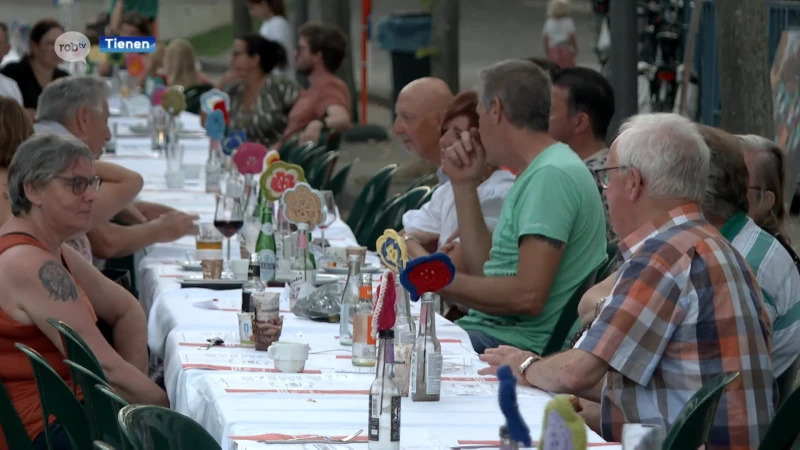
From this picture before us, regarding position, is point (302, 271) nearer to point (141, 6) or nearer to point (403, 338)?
point (403, 338)

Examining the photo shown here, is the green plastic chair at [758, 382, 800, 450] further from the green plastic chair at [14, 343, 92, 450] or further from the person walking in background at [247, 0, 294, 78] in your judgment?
the person walking in background at [247, 0, 294, 78]

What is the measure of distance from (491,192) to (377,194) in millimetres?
2147

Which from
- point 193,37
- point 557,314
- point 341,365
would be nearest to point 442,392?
point 341,365

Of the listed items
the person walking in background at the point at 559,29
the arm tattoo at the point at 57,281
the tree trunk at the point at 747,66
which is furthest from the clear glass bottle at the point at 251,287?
the person walking in background at the point at 559,29

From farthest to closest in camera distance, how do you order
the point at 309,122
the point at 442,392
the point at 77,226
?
the point at 309,122
the point at 77,226
the point at 442,392

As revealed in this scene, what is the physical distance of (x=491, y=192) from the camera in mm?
5402

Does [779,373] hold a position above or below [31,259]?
below

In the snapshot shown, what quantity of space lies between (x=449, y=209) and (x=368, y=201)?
196 cm

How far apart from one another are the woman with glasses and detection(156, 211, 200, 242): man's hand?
2.46 meters

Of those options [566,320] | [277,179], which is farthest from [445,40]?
[566,320]

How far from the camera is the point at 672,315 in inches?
122

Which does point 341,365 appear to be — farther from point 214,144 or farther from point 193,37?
point 193,37

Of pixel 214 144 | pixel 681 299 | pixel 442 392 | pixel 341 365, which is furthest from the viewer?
pixel 214 144

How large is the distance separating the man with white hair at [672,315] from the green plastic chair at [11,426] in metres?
1.38
